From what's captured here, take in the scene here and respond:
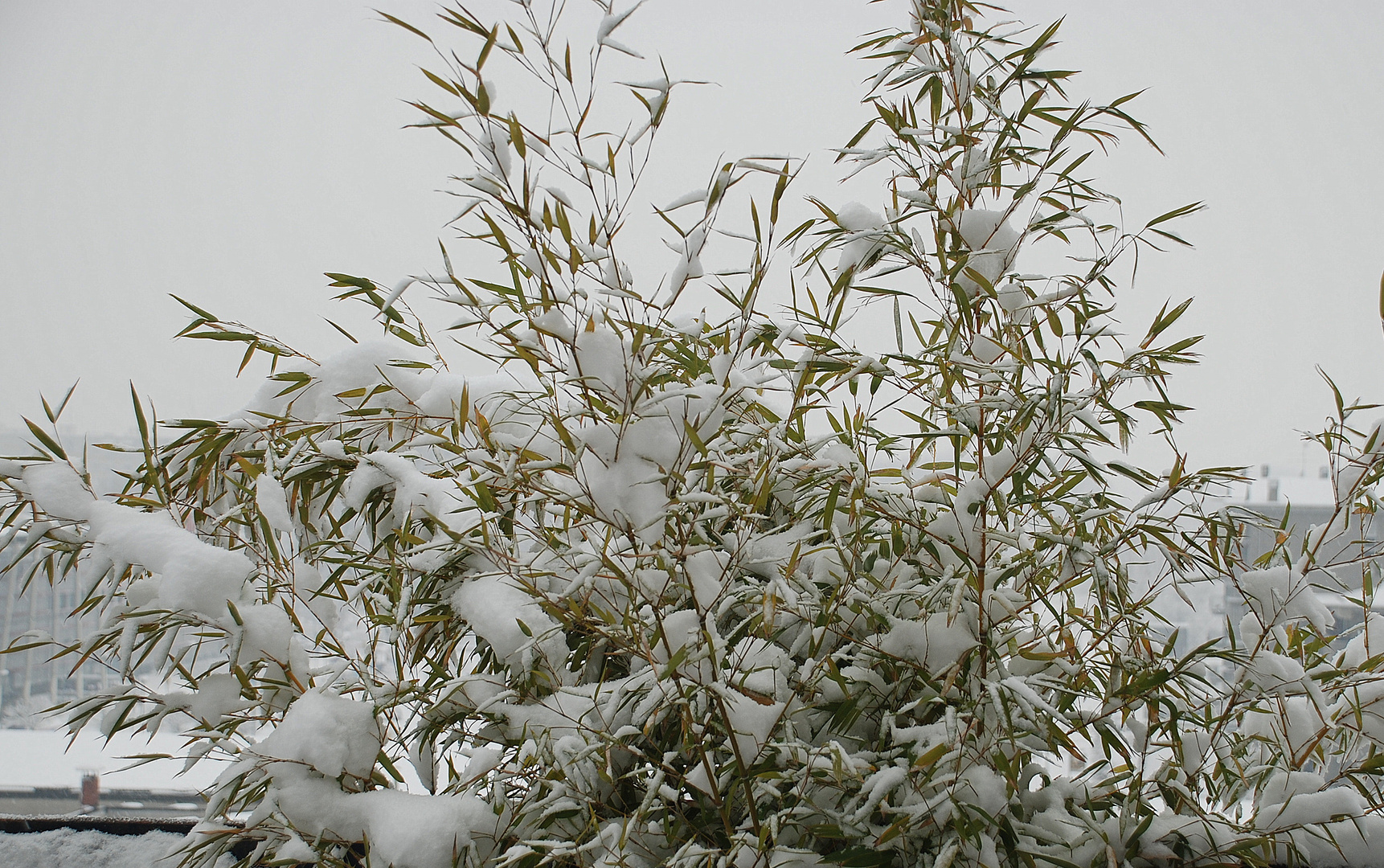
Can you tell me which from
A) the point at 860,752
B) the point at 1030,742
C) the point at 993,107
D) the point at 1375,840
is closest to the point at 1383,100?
the point at 993,107

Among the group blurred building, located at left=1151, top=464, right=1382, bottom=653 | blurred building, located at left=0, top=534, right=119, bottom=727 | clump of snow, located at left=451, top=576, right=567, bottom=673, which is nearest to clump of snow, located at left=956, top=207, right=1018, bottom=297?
blurred building, located at left=1151, top=464, right=1382, bottom=653

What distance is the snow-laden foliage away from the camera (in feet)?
2.56

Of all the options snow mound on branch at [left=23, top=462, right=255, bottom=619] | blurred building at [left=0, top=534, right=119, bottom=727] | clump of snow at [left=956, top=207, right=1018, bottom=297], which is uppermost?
clump of snow at [left=956, top=207, right=1018, bottom=297]

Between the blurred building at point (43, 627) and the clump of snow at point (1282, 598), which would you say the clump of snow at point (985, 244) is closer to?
the clump of snow at point (1282, 598)

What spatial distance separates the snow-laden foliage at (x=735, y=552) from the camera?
78cm

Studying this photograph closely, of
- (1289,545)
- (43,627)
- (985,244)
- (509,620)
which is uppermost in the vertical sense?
(985,244)

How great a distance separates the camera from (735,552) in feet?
2.68

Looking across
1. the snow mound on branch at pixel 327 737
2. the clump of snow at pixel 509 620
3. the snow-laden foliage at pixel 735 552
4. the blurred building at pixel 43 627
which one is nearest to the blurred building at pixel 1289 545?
the snow-laden foliage at pixel 735 552

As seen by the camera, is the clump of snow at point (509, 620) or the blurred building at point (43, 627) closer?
the clump of snow at point (509, 620)

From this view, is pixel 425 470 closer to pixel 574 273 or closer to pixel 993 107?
pixel 574 273

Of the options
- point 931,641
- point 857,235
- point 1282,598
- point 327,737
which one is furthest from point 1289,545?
point 327,737

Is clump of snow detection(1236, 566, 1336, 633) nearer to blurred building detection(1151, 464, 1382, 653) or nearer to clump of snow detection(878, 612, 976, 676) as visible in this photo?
blurred building detection(1151, 464, 1382, 653)

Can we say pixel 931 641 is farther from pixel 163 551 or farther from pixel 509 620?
pixel 163 551

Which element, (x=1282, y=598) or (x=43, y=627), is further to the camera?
(x=43, y=627)
